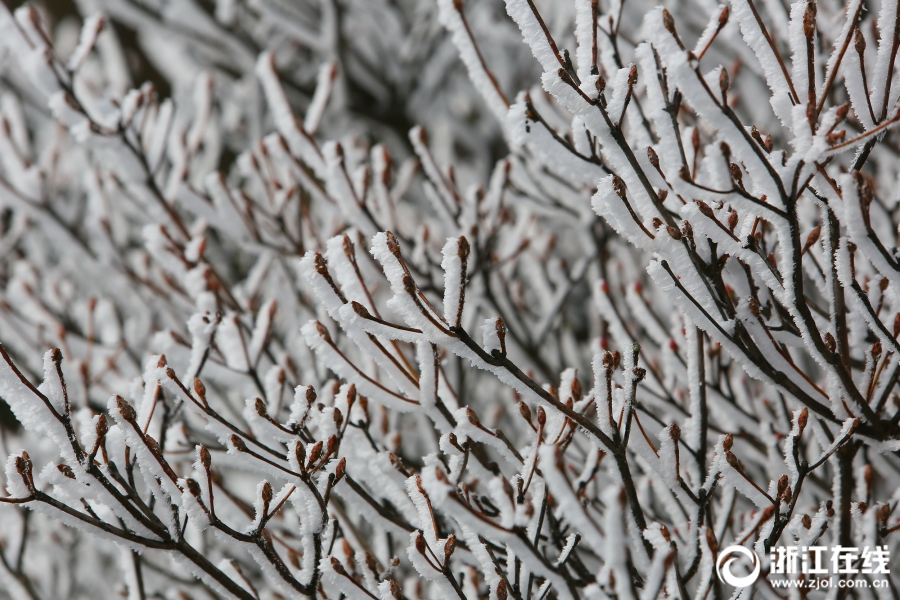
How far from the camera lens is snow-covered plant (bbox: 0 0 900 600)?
1221 millimetres

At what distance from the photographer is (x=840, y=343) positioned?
136 cm

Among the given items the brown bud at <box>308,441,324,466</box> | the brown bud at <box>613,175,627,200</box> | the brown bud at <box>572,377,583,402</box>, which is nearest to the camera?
the brown bud at <box>613,175,627,200</box>

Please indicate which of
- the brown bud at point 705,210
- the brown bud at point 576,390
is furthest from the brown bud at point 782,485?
the brown bud at point 705,210

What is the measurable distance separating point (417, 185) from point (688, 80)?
9.63 ft

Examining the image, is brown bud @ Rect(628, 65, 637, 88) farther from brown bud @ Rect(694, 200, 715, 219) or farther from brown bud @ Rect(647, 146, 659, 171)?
brown bud @ Rect(694, 200, 715, 219)

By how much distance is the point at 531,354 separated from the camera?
8.79 feet

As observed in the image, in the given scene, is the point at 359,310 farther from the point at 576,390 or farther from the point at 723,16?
the point at 723,16

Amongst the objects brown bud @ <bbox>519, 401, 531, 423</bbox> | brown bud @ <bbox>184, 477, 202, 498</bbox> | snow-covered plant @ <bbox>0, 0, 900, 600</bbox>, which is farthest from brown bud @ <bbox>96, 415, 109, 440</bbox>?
brown bud @ <bbox>519, 401, 531, 423</bbox>

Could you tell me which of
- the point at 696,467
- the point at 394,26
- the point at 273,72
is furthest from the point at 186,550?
the point at 394,26

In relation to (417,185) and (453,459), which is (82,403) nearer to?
(453,459)

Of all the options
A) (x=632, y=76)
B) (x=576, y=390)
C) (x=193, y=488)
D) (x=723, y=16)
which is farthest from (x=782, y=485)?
(x=193, y=488)

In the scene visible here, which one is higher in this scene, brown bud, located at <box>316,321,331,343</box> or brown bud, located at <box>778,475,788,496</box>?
brown bud, located at <box>316,321,331,343</box>

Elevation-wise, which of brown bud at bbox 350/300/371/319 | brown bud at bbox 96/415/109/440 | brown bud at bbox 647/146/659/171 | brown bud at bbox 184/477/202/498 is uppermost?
brown bud at bbox 647/146/659/171

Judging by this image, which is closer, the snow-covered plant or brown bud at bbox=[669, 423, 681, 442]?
the snow-covered plant
